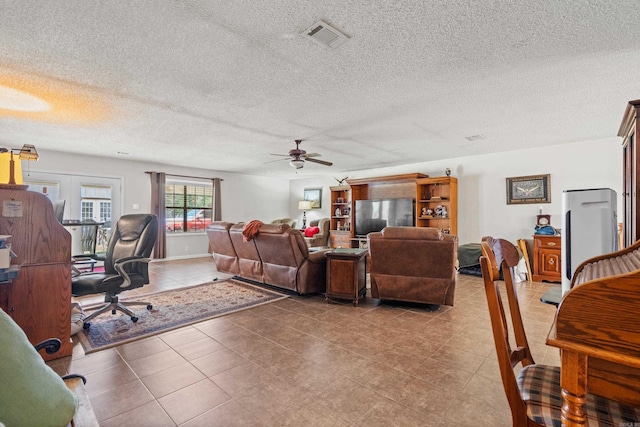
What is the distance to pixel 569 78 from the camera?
270 centimetres

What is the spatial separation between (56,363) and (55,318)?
327 millimetres

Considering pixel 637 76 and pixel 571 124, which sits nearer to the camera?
pixel 637 76

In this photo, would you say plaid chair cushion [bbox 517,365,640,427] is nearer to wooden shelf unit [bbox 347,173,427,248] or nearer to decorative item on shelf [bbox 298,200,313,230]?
wooden shelf unit [bbox 347,173,427,248]

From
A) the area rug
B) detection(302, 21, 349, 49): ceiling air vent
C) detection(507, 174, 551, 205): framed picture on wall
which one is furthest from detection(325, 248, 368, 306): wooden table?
detection(507, 174, 551, 205): framed picture on wall

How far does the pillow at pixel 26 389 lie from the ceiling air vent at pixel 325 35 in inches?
83.3

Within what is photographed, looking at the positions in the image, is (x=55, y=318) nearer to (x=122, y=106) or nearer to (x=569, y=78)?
(x=122, y=106)

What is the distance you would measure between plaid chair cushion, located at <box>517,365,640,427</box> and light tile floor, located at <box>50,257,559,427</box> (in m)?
0.65

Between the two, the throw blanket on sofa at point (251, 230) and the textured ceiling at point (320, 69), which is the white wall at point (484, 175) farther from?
the throw blanket on sofa at point (251, 230)

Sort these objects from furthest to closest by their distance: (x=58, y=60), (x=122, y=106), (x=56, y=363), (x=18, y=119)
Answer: (x=18, y=119)
(x=122, y=106)
(x=58, y=60)
(x=56, y=363)

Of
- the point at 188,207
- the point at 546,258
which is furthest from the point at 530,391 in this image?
the point at 188,207

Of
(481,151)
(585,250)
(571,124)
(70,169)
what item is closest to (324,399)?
(585,250)

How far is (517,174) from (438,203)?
1577 mm

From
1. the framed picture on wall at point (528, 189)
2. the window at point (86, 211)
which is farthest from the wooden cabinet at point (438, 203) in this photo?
the window at point (86, 211)

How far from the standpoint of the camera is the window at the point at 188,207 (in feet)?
25.2
